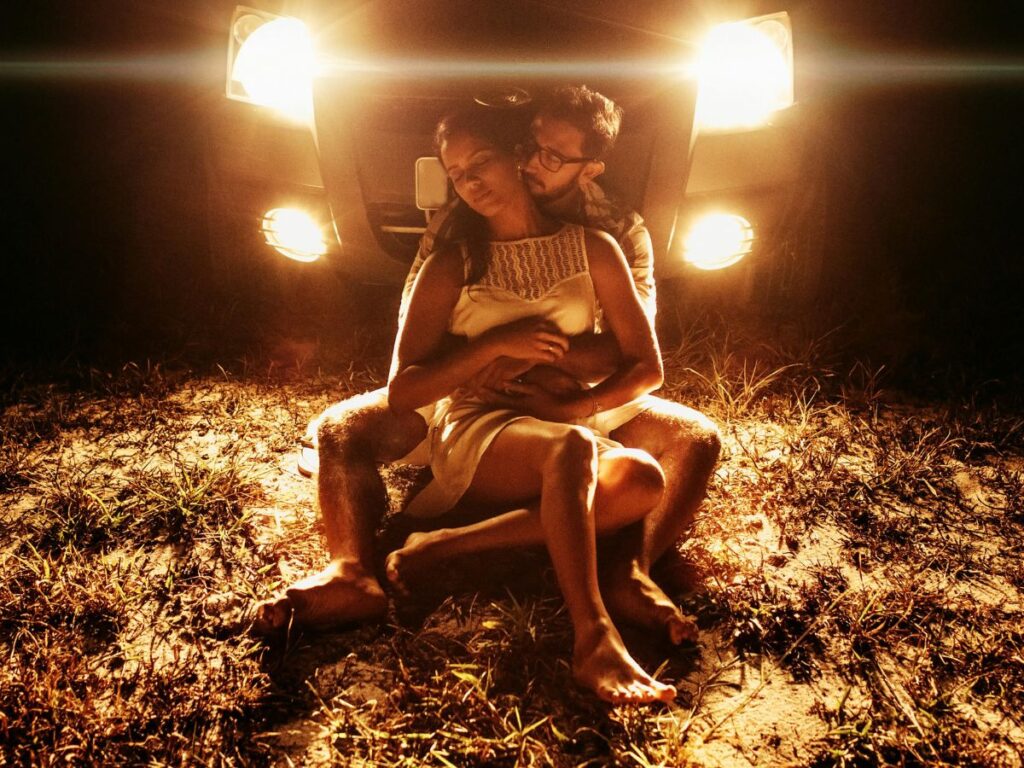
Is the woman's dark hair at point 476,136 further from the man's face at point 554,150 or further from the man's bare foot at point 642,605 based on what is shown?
the man's bare foot at point 642,605

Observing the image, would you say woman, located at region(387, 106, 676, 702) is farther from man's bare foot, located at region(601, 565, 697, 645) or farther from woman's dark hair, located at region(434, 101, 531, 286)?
man's bare foot, located at region(601, 565, 697, 645)

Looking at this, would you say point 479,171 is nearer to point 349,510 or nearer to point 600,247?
point 600,247

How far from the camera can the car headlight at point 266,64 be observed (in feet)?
9.22

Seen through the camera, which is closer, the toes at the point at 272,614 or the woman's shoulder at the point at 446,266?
the toes at the point at 272,614

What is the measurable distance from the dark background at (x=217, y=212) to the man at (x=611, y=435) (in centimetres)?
123

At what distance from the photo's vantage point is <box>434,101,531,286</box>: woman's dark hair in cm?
199

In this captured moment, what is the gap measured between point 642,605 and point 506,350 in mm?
781

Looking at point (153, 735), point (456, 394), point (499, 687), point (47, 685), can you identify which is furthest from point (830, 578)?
point (47, 685)

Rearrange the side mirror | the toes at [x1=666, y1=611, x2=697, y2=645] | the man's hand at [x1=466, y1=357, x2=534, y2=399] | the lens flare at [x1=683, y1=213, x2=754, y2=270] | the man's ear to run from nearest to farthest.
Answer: the toes at [x1=666, y1=611, x2=697, y2=645] < the man's hand at [x1=466, y1=357, x2=534, y2=399] < the man's ear < the side mirror < the lens flare at [x1=683, y1=213, x2=754, y2=270]

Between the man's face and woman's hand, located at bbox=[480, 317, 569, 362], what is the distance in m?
0.44

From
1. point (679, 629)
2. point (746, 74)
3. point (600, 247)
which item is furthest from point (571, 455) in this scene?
point (746, 74)

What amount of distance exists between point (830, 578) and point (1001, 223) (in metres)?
3.59

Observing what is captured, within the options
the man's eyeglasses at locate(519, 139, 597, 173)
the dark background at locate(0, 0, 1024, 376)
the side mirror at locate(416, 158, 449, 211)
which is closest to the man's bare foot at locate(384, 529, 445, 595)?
the man's eyeglasses at locate(519, 139, 597, 173)

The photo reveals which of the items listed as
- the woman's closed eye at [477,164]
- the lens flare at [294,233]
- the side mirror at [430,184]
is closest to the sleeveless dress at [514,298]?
the woman's closed eye at [477,164]
